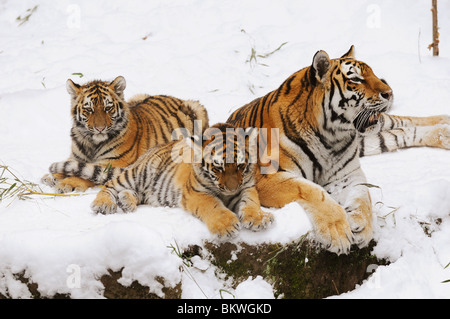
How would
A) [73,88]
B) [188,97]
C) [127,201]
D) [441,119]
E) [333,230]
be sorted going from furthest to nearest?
[188,97]
[441,119]
[73,88]
[127,201]
[333,230]

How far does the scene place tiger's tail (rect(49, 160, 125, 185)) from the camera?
4.27 meters

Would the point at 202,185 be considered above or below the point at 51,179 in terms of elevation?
above

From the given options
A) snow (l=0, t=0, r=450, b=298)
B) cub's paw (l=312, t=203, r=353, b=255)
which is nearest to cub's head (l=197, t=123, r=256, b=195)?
snow (l=0, t=0, r=450, b=298)

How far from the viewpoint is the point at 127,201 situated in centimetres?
363

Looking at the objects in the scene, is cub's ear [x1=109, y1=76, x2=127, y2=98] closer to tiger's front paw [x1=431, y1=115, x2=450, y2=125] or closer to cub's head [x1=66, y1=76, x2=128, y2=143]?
cub's head [x1=66, y1=76, x2=128, y2=143]

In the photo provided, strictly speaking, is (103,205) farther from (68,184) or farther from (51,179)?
(51,179)

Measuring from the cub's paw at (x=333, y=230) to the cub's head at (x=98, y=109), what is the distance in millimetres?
2042

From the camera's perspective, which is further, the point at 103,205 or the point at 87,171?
the point at 87,171

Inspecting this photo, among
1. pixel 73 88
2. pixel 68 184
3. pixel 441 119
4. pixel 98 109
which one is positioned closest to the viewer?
pixel 68 184

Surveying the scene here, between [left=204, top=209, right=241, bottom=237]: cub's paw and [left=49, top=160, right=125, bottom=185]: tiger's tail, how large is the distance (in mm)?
1344

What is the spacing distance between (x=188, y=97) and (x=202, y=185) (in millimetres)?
2617

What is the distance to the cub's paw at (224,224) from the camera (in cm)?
307

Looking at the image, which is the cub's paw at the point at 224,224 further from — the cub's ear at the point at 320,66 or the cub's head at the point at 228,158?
the cub's ear at the point at 320,66

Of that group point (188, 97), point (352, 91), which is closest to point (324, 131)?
point (352, 91)
